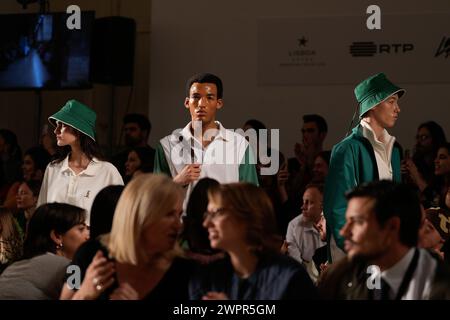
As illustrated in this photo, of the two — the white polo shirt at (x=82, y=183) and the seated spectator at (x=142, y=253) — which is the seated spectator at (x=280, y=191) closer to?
the white polo shirt at (x=82, y=183)

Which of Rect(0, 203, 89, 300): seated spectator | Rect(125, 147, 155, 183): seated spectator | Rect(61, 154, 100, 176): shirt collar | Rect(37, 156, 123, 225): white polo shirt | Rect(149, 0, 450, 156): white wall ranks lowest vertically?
Rect(0, 203, 89, 300): seated spectator

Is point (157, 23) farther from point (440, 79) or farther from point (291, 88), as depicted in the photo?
point (440, 79)

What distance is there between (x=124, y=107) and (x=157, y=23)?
1.02m

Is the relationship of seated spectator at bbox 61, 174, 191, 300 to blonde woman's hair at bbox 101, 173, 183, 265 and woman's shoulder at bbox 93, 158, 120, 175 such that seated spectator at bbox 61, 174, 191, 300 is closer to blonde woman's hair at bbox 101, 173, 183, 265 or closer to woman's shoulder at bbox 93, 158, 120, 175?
blonde woman's hair at bbox 101, 173, 183, 265

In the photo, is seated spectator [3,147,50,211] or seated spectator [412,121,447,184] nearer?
seated spectator [412,121,447,184]

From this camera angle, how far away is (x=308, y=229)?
17.5 ft

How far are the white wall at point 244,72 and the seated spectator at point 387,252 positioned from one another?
4407mm

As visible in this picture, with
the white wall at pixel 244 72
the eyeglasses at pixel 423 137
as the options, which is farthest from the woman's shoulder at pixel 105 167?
the white wall at pixel 244 72

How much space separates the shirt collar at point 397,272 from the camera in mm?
2867

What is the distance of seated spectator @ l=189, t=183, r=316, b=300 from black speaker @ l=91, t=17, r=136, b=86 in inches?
190

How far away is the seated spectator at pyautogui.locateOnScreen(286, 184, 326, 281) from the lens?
5.27m

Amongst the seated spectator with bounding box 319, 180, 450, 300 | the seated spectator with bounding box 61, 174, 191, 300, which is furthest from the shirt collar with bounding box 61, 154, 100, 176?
the seated spectator with bounding box 319, 180, 450, 300

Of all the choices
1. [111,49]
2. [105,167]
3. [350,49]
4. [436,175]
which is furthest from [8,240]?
[350,49]

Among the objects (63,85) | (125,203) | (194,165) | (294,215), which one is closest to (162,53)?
(63,85)
